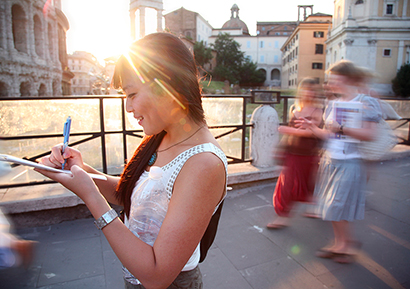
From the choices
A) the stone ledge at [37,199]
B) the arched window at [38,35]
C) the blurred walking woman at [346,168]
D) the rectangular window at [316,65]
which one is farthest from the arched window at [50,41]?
the rectangular window at [316,65]

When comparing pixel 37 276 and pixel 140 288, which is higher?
pixel 140 288

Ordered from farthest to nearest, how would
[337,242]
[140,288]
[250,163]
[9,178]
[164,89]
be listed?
[250,163] < [9,178] < [337,242] < [140,288] < [164,89]

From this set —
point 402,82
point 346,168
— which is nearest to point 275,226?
point 346,168

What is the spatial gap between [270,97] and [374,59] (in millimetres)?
50558

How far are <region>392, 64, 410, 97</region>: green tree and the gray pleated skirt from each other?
47.4 metres

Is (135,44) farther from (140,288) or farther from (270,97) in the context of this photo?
(270,97)

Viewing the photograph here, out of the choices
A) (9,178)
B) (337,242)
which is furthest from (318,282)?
(9,178)

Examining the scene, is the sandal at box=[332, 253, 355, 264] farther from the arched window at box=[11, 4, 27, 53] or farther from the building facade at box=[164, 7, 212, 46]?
the building facade at box=[164, 7, 212, 46]

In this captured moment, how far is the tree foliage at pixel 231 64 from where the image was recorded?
64963 mm

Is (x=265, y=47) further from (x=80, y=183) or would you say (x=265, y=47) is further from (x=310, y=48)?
(x=80, y=183)

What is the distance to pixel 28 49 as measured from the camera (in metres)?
30.6

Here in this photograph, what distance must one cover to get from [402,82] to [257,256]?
163ft

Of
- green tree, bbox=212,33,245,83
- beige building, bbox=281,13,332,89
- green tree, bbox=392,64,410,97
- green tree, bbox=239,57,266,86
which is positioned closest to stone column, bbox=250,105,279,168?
green tree, bbox=392,64,410,97

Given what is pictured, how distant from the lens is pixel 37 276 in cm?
258
